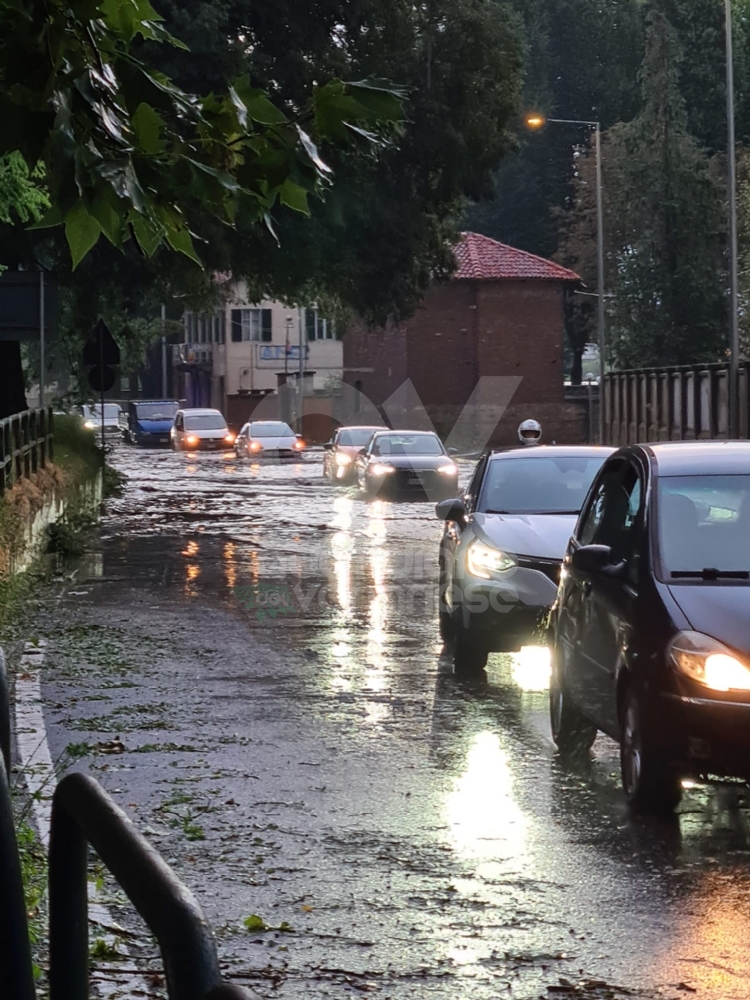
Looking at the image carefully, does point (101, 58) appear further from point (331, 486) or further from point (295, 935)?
point (331, 486)

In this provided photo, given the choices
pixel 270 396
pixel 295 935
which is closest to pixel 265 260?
pixel 295 935

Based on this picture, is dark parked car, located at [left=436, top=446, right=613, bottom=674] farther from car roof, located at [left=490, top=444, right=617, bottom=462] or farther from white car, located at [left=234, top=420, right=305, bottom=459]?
white car, located at [left=234, top=420, right=305, bottom=459]

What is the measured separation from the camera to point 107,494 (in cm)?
3581

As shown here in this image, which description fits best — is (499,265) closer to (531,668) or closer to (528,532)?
(528,532)

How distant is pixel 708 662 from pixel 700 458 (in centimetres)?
173

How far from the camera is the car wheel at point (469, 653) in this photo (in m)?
12.2

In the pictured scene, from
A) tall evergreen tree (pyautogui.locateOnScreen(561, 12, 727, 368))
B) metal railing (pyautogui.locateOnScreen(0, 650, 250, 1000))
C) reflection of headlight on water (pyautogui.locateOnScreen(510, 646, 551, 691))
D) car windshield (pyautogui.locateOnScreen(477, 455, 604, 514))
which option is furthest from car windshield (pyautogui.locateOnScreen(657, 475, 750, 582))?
tall evergreen tree (pyautogui.locateOnScreen(561, 12, 727, 368))

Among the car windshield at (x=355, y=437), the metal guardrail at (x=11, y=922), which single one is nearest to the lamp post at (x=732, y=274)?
the car windshield at (x=355, y=437)

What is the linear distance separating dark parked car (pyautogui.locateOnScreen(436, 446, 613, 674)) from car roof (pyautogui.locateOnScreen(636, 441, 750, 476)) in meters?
2.86

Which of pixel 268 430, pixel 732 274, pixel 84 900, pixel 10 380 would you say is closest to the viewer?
pixel 84 900

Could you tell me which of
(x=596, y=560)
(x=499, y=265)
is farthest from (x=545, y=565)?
(x=499, y=265)

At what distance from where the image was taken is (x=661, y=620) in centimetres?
782

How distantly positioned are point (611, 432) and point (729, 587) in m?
44.7

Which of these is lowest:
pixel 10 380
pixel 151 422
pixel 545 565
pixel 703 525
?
pixel 151 422
